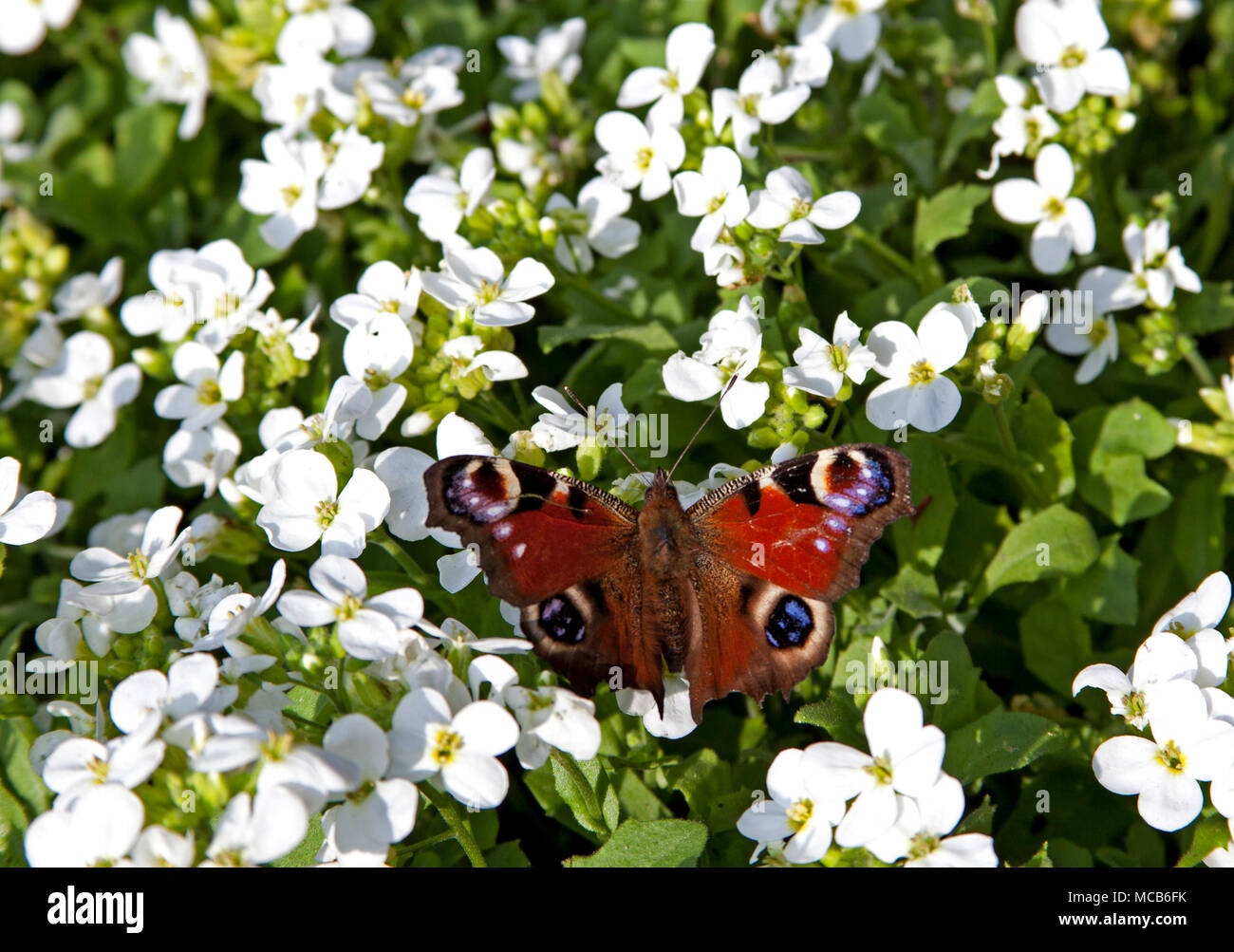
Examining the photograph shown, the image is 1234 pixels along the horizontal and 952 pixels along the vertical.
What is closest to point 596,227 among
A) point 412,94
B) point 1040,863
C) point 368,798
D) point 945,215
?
point 412,94

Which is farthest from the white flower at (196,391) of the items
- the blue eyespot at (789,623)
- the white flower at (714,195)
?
the blue eyespot at (789,623)

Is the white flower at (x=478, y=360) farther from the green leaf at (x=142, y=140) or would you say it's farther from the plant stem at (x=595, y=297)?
the green leaf at (x=142, y=140)

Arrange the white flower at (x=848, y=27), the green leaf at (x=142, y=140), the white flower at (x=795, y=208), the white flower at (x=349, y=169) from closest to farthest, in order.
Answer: the white flower at (x=795, y=208)
the white flower at (x=349, y=169)
the white flower at (x=848, y=27)
the green leaf at (x=142, y=140)

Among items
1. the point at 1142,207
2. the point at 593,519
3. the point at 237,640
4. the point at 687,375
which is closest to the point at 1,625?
the point at 237,640

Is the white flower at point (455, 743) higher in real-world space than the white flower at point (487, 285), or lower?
lower
